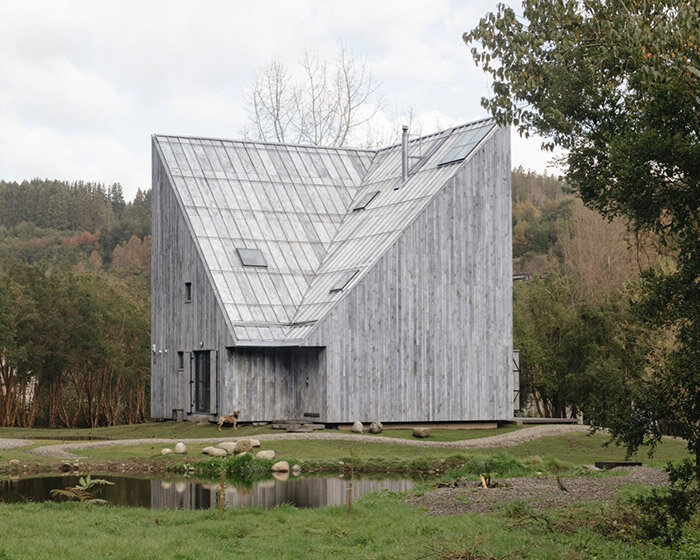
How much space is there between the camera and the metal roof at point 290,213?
35.6 metres

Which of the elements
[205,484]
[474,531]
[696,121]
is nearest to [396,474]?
[205,484]

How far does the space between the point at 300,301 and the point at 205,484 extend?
48.8ft

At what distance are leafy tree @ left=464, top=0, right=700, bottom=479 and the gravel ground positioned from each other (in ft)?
9.32

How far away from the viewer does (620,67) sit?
17.8 metres

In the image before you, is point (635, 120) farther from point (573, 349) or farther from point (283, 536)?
point (573, 349)

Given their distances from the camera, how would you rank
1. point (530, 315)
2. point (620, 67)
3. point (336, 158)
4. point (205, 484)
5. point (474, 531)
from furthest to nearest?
point (530, 315) → point (336, 158) → point (205, 484) → point (620, 67) → point (474, 531)

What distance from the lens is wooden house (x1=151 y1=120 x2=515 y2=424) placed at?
34.8 meters

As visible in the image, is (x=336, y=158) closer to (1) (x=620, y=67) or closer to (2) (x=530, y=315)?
(2) (x=530, y=315)

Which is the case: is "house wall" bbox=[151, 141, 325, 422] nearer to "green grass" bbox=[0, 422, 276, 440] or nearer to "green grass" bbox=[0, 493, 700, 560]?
"green grass" bbox=[0, 422, 276, 440]

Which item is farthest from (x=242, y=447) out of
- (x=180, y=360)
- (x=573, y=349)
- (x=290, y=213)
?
(x=573, y=349)

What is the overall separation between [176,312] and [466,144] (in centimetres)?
1163

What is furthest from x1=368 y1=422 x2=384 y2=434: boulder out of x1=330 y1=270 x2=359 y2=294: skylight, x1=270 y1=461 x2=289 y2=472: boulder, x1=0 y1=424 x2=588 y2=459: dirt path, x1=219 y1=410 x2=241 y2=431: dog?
x1=270 y1=461 x2=289 y2=472: boulder

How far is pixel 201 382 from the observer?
37.2m

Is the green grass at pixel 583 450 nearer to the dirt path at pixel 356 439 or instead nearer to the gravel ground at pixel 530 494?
the dirt path at pixel 356 439
